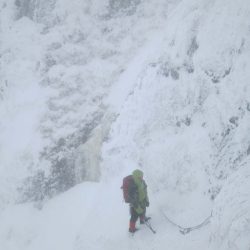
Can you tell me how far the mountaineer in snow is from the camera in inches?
340

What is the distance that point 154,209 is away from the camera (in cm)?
981

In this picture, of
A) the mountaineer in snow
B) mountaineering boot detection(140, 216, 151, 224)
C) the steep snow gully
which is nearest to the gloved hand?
the mountaineer in snow

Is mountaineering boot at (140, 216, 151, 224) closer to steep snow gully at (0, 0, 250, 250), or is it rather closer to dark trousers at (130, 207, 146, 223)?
dark trousers at (130, 207, 146, 223)

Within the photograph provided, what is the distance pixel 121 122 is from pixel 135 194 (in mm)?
4234

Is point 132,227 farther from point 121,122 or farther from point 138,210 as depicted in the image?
point 121,122

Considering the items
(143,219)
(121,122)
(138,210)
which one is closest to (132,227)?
(143,219)

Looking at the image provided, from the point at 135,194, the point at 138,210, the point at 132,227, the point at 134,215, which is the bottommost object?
the point at 132,227

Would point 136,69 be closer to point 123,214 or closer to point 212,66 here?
point 212,66

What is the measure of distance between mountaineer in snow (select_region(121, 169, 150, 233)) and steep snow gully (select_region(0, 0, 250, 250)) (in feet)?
1.99

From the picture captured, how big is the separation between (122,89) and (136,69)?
3.11 feet

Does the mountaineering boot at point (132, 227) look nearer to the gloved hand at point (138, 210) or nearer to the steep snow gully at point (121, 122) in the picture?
the steep snow gully at point (121, 122)

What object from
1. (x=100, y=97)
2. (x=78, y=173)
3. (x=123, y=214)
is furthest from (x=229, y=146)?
(x=100, y=97)

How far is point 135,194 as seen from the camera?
8.69m

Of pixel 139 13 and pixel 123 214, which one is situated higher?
pixel 139 13
